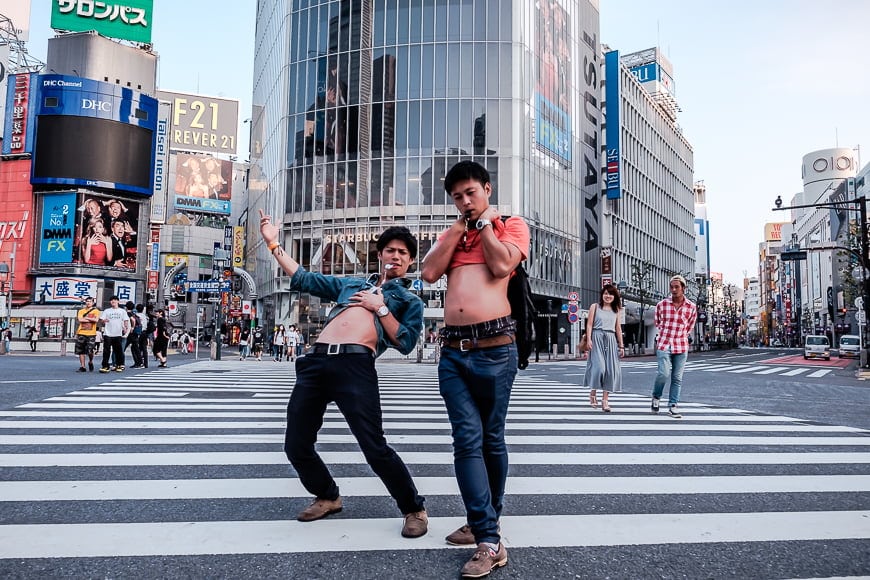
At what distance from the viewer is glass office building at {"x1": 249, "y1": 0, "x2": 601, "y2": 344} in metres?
38.7

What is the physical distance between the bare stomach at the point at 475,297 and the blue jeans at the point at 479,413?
158mm

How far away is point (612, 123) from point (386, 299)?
52821 millimetres

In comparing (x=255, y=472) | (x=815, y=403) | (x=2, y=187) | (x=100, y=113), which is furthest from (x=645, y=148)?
(x=255, y=472)

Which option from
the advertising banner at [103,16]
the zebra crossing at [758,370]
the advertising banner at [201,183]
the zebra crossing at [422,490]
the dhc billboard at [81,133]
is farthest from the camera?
the advertising banner at [201,183]

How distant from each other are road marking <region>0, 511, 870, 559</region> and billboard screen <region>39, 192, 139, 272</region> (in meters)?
57.7

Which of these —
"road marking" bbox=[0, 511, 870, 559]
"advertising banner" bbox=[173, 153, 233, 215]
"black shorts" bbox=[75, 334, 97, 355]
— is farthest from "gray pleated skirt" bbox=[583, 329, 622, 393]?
"advertising banner" bbox=[173, 153, 233, 215]

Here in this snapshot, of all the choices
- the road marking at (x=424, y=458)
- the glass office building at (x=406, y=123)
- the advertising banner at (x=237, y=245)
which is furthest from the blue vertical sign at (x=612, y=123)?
the road marking at (x=424, y=458)

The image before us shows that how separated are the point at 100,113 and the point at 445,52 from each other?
3221 cm

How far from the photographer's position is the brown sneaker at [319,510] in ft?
10.6

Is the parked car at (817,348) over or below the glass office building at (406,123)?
below

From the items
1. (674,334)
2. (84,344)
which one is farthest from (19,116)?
(674,334)

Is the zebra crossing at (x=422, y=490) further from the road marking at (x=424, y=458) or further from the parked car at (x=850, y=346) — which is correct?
the parked car at (x=850, y=346)

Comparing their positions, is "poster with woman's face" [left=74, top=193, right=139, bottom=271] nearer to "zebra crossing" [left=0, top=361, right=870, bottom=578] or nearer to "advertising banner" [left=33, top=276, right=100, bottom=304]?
"advertising banner" [left=33, top=276, right=100, bottom=304]

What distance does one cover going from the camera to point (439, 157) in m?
38.6
